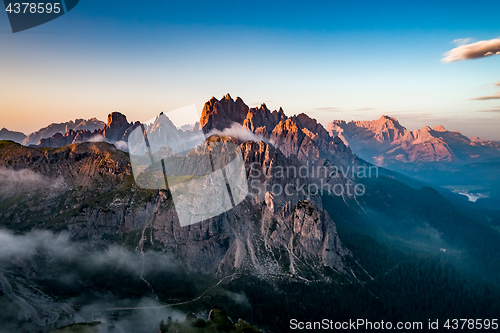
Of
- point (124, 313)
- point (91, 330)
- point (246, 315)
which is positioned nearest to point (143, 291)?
point (124, 313)

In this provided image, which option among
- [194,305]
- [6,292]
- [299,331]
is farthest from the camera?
[194,305]

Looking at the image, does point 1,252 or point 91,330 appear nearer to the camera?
point 91,330

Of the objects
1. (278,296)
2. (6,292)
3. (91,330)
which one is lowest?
(278,296)

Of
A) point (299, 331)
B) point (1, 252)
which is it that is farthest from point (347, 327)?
point (1, 252)

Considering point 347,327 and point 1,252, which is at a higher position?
point 1,252

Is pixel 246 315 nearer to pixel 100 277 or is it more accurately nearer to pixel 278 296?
pixel 278 296

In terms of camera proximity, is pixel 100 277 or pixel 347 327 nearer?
pixel 347 327

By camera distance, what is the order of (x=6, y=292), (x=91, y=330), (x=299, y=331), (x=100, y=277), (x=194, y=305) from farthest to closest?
(x=100, y=277), (x=194, y=305), (x=299, y=331), (x=6, y=292), (x=91, y=330)

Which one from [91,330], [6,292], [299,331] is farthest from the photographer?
[299,331]

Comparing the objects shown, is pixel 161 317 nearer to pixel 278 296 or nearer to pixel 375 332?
pixel 278 296
